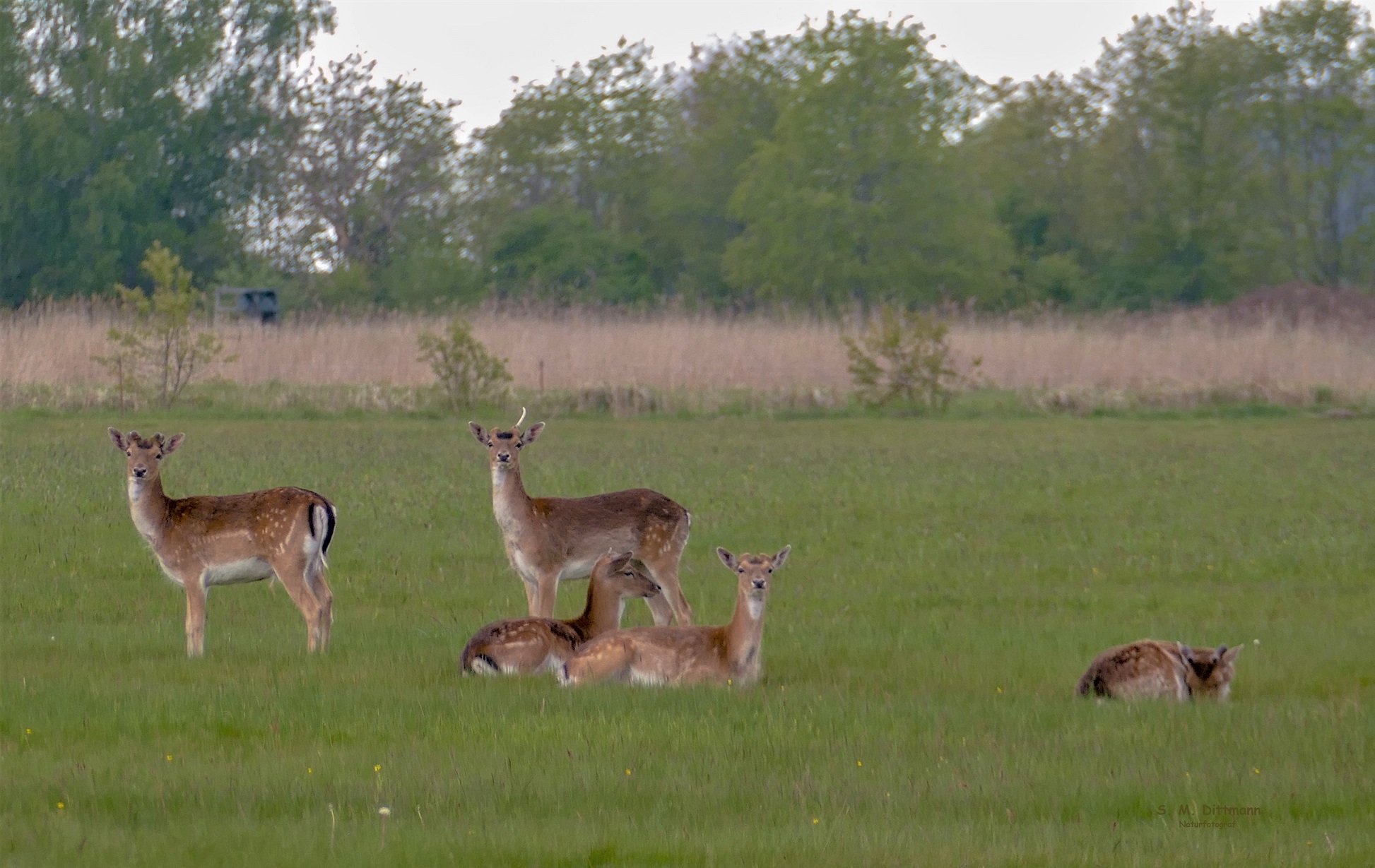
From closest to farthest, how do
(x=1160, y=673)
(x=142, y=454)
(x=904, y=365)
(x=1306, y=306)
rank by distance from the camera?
(x=1160, y=673), (x=142, y=454), (x=904, y=365), (x=1306, y=306)

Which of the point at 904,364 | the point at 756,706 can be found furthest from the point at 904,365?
the point at 756,706

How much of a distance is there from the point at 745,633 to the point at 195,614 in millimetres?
3514

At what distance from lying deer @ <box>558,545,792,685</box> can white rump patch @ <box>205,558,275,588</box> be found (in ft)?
7.94

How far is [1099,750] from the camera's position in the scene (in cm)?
838

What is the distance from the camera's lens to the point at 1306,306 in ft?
202

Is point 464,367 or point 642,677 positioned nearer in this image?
point 642,677

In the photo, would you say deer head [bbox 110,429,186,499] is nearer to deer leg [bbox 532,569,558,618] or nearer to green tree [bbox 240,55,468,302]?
deer leg [bbox 532,569,558,618]

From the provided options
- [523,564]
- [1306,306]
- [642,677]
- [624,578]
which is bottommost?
[642,677]

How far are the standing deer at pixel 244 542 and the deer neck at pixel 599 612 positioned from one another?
1.66 metres

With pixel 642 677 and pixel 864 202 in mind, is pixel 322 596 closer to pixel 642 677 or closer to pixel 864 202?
pixel 642 677

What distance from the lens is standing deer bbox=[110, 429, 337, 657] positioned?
37.3ft

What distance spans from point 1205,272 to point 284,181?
1405 inches

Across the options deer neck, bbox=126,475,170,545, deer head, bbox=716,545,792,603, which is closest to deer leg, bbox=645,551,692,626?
deer head, bbox=716,545,792,603

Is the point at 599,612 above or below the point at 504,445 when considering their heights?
below
